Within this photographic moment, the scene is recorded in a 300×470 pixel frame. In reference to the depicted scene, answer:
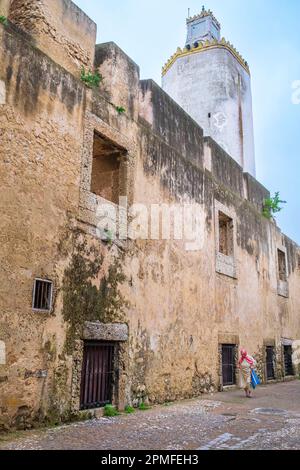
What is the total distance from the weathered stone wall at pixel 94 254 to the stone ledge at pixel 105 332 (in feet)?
0.05

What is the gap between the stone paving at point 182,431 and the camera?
396 centimetres

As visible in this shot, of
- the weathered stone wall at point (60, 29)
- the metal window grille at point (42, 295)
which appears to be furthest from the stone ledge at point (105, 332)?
the weathered stone wall at point (60, 29)

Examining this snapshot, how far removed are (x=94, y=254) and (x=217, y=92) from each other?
14387 millimetres

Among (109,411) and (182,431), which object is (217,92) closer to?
(109,411)

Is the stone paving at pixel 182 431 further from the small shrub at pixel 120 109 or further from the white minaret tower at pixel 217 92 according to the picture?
the white minaret tower at pixel 217 92

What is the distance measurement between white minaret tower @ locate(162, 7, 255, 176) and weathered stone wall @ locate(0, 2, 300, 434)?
8.42 metres

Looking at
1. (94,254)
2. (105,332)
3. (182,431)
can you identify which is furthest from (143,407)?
(94,254)

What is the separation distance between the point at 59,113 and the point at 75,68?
3.11ft

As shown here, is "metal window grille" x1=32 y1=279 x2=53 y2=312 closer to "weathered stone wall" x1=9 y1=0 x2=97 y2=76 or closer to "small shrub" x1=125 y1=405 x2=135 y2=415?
"small shrub" x1=125 y1=405 x2=135 y2=415

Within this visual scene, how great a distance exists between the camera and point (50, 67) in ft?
17.7

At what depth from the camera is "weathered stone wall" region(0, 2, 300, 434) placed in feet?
15.2
